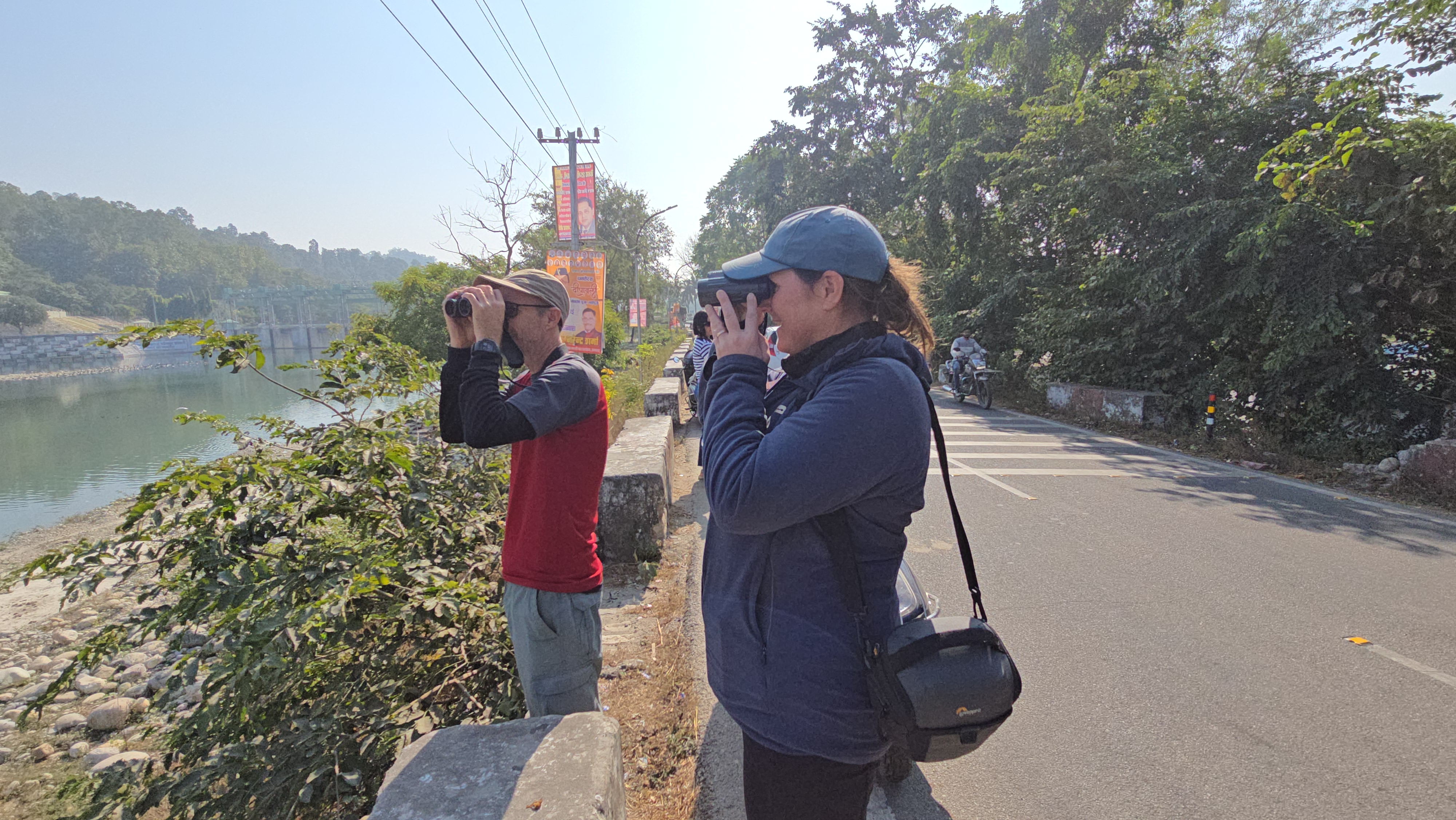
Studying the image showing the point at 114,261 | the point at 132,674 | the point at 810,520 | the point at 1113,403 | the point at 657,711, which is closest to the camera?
the point at 810,520

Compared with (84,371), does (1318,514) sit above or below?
above

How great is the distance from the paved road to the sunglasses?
2146mm

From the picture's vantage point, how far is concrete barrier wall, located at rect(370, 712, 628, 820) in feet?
5.01

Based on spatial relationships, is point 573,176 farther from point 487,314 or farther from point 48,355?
point 48,355

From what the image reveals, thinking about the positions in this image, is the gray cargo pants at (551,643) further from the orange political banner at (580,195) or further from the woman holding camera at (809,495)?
the orange political banner at (580,195)

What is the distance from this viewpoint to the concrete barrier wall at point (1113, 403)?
34.9ft

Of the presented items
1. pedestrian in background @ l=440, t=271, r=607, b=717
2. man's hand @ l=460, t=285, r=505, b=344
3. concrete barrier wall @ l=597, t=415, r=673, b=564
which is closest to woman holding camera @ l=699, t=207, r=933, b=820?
pedestrian in background @ l=440, t=271, r=607, b=717

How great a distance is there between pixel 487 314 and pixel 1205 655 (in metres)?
3.85

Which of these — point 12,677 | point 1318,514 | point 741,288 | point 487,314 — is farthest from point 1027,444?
point 12,677

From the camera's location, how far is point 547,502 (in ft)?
6.64

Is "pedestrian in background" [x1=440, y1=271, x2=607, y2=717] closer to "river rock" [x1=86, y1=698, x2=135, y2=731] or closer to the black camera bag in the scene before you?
the black camera bag

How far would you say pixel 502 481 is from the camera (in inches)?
128

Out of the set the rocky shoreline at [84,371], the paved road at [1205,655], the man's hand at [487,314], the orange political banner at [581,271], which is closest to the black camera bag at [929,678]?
the man's hand at [487,314]

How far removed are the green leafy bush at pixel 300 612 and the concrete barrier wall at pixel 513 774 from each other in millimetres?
503
